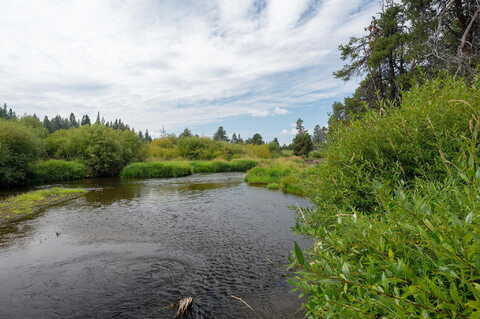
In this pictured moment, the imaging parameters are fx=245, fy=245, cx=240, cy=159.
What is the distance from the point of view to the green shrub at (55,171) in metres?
25.8

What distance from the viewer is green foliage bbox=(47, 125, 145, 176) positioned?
31514 mm

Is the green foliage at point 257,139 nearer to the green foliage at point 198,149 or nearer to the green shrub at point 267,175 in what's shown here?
the green foliage at point 198,149

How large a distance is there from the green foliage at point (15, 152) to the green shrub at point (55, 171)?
916 millimetres

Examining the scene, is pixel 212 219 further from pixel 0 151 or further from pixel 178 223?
pixel 0 151

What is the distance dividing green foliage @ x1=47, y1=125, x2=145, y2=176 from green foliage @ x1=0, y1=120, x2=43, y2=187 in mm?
5302

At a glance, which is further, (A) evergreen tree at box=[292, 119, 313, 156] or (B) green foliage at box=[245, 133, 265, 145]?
(B) green foliage at box=[245, 133, 265, 145]

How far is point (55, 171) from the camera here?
89.5ft

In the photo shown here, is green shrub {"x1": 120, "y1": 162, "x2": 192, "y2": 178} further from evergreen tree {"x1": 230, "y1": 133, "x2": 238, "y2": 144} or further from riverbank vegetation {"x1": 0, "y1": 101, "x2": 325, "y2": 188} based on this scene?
evergreen tree {"x1": 230, "y1": 133, "x2": 238, "y2": 144}

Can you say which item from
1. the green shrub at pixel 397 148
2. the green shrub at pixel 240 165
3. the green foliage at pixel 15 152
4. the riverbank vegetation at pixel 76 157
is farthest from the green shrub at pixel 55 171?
the green shrub at pixel 397 148

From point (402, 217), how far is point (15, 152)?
32739mm

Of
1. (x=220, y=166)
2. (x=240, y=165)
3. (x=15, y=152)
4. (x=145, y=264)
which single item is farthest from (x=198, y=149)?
(x=145, y=264)

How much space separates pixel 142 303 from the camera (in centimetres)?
502

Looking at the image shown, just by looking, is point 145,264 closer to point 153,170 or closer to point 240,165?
point 153,170

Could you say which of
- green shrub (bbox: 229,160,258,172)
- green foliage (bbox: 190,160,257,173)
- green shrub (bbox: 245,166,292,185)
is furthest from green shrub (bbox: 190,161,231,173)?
green shrub (bbox: 245,166,292,185)
